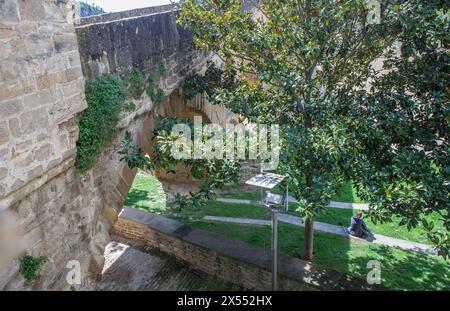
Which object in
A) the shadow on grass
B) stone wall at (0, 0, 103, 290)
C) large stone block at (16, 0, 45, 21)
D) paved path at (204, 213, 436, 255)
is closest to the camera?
stone wall at (0, 0, 103, 290)

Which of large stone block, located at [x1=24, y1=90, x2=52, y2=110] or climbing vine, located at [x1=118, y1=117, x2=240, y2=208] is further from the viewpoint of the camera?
climbing vine, located at [x1=118, y1=117, x2=240, y2=208]

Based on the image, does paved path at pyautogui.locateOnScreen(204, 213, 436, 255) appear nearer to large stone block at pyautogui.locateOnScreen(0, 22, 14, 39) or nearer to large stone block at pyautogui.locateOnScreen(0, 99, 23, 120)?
large stone block at pyautogui.locateOnScreen(0, 99, 23, 120)

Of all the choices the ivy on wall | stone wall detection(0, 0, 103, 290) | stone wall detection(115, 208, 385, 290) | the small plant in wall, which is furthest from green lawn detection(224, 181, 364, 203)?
the small plant in wall

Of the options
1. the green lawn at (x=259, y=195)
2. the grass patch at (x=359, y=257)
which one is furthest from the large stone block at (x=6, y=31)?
the green lawn at (x=259, y=195)

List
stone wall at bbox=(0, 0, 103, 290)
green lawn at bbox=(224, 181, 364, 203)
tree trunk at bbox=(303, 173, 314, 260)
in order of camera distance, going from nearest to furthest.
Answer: stone wall at bbox=(0, 0, 103, 290) → tree trunk at bbox=(303, 173, 314, 260) → green lawn at bbox=(224, 181, 364, 203)

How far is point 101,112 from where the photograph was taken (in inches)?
183

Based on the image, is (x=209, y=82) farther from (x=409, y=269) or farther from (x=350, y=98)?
(x=409, y=269)

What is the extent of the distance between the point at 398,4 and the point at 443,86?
4.57 ft

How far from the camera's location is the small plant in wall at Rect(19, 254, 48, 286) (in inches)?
142

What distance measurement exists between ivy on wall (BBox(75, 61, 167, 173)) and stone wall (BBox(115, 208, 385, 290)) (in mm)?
2853

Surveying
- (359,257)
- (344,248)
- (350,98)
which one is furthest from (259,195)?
(350,98)

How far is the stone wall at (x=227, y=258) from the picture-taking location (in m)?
5.47

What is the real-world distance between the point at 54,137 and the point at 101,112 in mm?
912
